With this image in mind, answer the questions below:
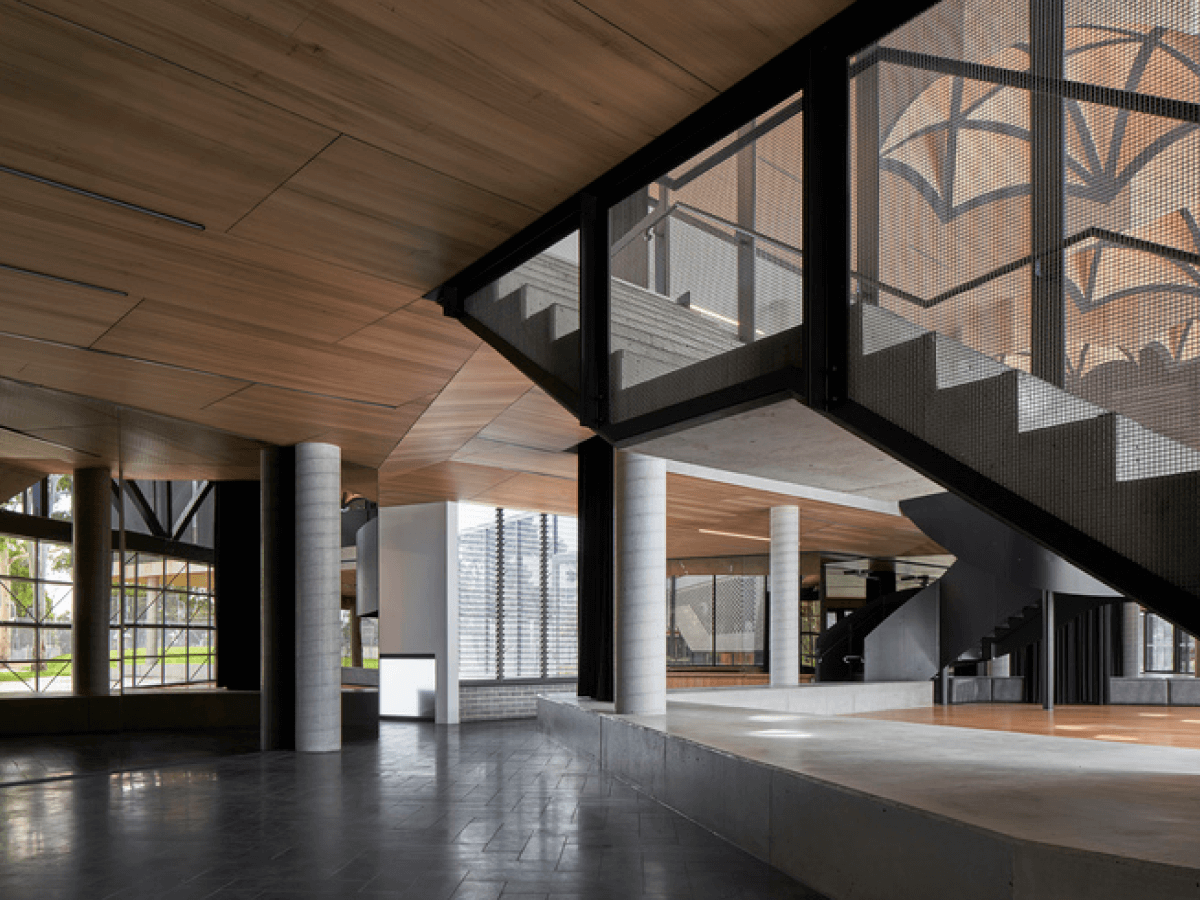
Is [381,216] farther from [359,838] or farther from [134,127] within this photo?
[359,838]

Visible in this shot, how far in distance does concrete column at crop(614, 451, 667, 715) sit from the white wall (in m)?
6.28

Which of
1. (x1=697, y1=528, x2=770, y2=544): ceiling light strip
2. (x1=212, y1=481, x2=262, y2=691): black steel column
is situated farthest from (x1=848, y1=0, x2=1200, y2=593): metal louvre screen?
(x1=697, y1=528, x2=770, y2=544): ceiling light strip

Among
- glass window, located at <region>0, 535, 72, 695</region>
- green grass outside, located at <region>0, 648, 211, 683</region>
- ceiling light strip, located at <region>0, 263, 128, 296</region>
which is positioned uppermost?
ceiling light strip, located at <region>0, 263, 128, 296</region>

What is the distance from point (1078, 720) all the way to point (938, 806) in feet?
41.8

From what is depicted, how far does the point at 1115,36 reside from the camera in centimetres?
350

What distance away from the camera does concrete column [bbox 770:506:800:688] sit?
17188 millimetres

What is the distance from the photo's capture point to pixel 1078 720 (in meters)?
15.7

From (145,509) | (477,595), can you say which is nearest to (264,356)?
(145,509)

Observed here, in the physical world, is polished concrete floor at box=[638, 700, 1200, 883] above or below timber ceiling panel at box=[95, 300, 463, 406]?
below

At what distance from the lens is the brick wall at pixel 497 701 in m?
16.8

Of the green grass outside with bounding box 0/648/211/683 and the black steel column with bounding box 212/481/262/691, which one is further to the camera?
the black steel column with bounding box 212/481/262/691

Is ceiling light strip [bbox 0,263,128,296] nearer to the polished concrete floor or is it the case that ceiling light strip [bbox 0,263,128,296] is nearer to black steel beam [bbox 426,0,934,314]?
black steel beam [bbox 426,0,934,314]

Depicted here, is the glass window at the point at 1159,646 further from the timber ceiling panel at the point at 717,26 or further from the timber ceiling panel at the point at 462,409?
the timber ceiling panel at the point at 717,26

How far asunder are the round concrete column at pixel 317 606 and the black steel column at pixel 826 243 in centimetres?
826
